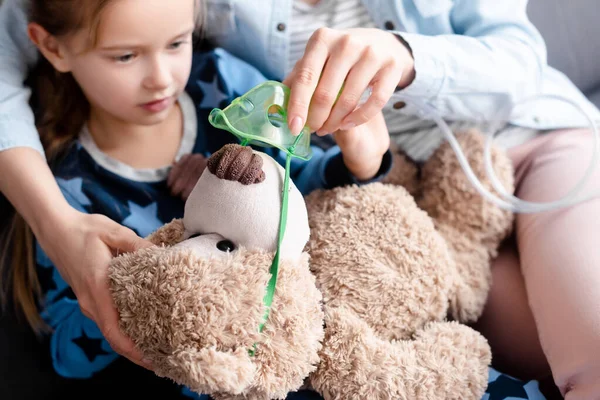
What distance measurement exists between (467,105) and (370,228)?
0.31 meters

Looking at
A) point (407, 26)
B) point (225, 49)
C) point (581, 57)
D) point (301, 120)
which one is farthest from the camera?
point (581, 57)

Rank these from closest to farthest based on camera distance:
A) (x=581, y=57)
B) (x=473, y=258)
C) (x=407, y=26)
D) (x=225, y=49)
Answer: (x=473, y=258)
(x=407, y=26)
(x=225, y=49)
(x=581, y=57)

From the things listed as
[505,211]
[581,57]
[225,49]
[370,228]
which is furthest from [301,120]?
[581,57]

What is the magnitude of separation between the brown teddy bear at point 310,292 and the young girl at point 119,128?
0.44ft

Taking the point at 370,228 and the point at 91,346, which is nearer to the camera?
the point at 370,228

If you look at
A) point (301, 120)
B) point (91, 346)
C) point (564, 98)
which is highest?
point (301, 120)

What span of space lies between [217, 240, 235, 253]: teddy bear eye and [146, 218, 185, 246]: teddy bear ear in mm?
53

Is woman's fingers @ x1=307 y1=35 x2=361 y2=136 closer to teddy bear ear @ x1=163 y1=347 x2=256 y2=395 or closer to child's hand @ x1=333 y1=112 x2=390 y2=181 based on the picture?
child's hand @ x1=333 y1=112 x2=390 y2=181

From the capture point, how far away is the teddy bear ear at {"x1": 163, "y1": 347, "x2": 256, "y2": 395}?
396mm

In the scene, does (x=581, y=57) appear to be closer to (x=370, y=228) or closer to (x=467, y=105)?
(x=467, y=105)

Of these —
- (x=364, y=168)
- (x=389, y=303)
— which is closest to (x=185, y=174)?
(x=364, y=168)

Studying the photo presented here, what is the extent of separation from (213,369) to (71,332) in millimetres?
478

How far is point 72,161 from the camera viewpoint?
811 mm

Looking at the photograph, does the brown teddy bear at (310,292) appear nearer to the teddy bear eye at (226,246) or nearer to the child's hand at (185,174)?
the teddy bear eye at (226,246)
